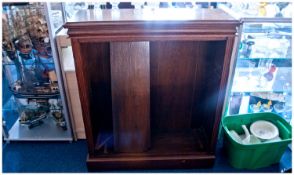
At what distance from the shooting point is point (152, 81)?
1.51 meters

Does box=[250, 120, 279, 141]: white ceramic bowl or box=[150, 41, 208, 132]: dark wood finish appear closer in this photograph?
box=[150, 41, 208, 132]: dark wood finish

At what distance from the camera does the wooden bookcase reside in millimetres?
1097

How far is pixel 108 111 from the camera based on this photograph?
5.38 ft


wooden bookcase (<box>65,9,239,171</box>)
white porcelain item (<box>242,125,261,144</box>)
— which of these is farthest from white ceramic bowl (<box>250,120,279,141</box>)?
wooden bookcase (<box>65,9,239,171</box>)

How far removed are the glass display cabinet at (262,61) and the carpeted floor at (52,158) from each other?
0.37 m

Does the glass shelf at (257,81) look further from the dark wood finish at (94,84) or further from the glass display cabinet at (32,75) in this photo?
the glass display cabinet at (32,75)

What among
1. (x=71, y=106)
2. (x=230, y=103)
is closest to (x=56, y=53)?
(x=71, y=106)

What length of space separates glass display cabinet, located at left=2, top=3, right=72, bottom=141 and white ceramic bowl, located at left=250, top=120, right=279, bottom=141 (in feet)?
4.37

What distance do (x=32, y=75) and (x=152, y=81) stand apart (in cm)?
90

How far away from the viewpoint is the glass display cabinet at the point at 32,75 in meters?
1.41

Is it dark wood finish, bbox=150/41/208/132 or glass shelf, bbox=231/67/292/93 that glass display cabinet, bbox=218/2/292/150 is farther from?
dark wood finish, bbox=150/41/208/132

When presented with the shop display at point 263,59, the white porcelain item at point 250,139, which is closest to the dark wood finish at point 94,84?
the shop display at point 263,59

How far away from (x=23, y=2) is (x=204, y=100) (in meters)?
1.29

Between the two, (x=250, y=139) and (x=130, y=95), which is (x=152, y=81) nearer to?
(x=130, y=95)
